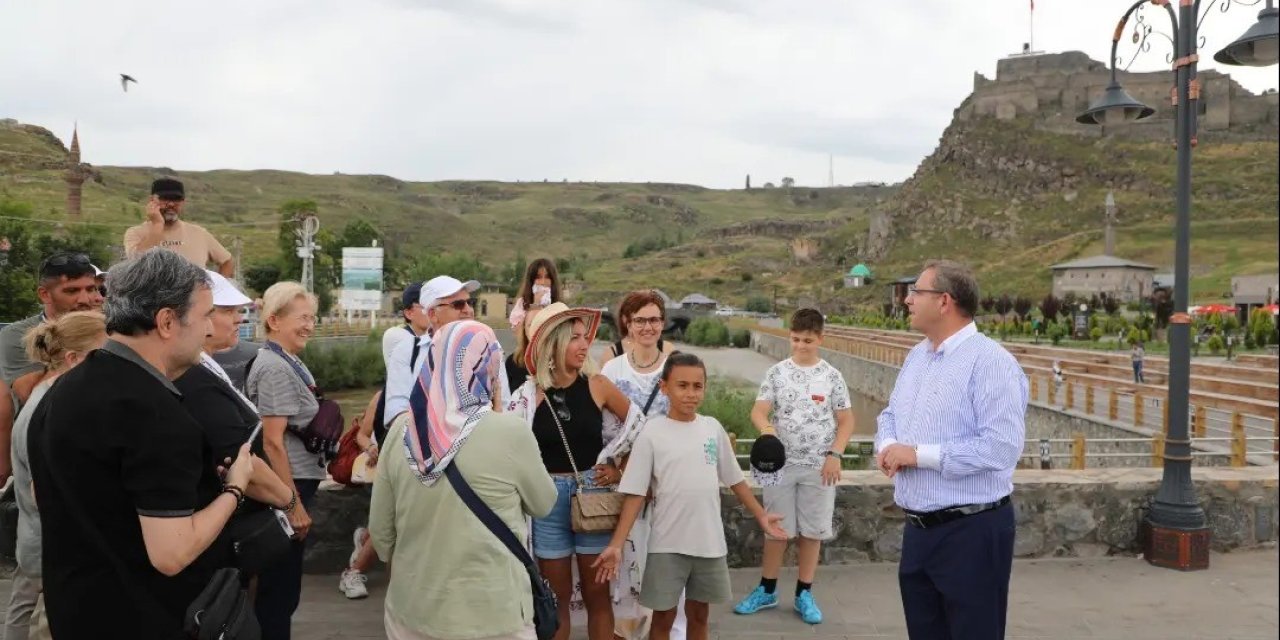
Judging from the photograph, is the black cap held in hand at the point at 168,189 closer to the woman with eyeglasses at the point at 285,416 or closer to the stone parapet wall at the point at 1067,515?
the woman with eyeglasses at the point at 285,416

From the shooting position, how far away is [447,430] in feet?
8.54

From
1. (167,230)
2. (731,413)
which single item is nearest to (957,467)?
(167,230)

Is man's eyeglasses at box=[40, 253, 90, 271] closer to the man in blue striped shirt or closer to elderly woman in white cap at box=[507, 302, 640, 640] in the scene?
elderly woman in white cap at box=[507, 302, 640, 640]

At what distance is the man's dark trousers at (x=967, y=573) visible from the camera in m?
2.94

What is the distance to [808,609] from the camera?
14.5 feet

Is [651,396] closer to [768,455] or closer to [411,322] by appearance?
[768,455]

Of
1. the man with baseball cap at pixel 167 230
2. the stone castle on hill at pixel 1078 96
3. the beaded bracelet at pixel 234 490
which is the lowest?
the beaded bracelet at pixel 234 490

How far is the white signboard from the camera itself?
118 feet

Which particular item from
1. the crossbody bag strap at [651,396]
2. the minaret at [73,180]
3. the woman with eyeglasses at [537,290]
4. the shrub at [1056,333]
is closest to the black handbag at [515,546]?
the crossbody bag strap at [651,396]

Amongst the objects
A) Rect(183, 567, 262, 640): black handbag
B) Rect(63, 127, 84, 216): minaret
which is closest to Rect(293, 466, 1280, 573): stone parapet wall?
Rect(183, 567, 262, 640): black handbag

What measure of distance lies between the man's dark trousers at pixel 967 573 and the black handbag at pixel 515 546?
141 centimetres

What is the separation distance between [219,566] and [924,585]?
2430mm

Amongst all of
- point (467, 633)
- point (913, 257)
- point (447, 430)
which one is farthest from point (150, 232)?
point (913, 257)

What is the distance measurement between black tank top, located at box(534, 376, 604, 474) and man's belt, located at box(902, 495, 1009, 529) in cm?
139
